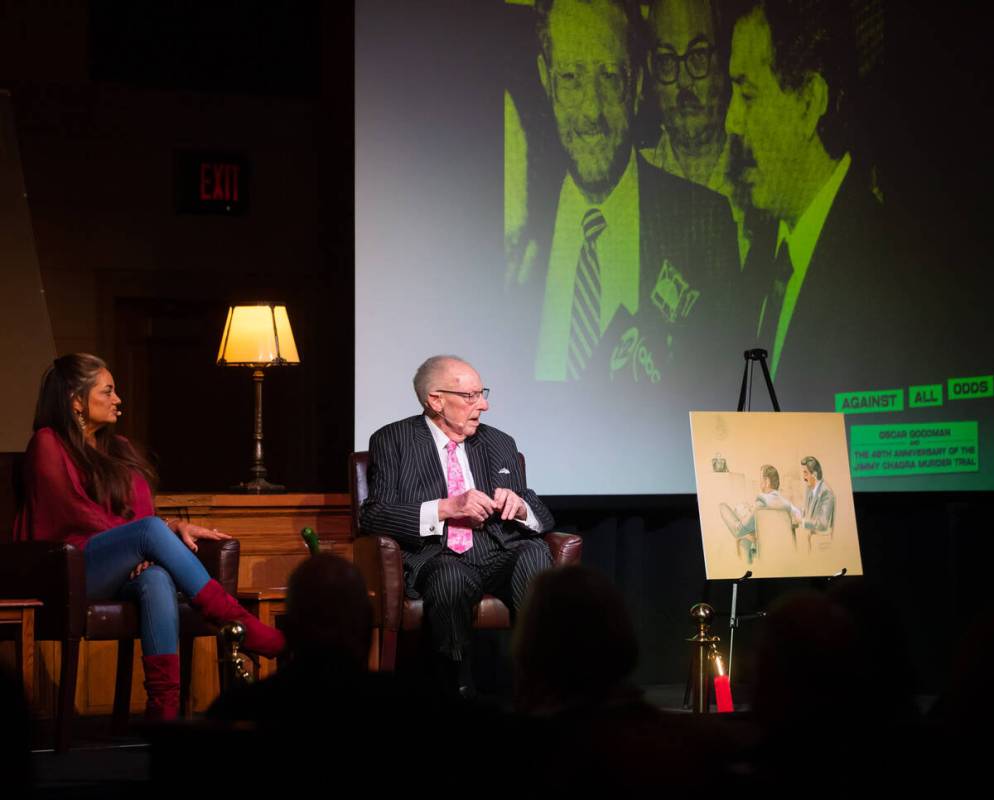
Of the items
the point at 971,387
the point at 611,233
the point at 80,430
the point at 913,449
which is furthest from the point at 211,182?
the point at 971,387

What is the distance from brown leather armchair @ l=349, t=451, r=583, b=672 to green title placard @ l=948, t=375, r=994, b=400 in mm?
2201

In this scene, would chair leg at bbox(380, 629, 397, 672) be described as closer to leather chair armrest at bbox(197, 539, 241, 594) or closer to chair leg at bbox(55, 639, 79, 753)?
leather chair armrest at bbox(197, 539, 241, 594)

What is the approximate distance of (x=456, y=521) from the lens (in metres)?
4.15

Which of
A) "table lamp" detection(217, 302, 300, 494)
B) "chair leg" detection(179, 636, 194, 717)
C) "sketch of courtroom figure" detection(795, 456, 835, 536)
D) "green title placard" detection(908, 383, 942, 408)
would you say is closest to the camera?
"chair leg" detection(179, 636, 194, 717)

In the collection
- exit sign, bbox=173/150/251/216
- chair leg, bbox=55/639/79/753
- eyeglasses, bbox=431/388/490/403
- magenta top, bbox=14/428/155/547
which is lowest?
chair leg, bbox=55/639/79/753

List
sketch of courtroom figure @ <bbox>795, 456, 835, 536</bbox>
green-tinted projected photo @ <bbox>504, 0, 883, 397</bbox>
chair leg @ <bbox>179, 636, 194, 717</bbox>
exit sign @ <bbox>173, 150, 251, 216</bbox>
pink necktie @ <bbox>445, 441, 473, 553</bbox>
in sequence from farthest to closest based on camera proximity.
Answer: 1. exit sign @ <bbox>173, 150, 251, 216</bbox>
2. green-tinted projected photo @ <bbox>504, 0, 883, 397</bbox>
3. sketch of courtroom figure @ <bbox>795, 456, 835, 536</bbox>
4. pink necktie @ <bbox>445, 441, 473, 553</bbox>
5. chair leg @ <bbox>179, 636, 194, 717</bbox>

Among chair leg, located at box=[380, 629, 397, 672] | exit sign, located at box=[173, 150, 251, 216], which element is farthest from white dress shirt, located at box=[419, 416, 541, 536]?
exit sign, located at box=[173, 150, 251, 216]

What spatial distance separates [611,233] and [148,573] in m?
2.34

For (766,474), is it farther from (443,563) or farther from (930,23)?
(930,23)

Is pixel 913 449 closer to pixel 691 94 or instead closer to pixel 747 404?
pixel 747 404

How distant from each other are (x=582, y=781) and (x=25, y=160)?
6476 millimetres

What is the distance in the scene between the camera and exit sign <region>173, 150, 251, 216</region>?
7207mm

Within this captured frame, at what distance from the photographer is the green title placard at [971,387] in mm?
5496

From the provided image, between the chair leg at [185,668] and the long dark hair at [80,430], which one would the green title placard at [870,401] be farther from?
the long dark hair at [80,430]
